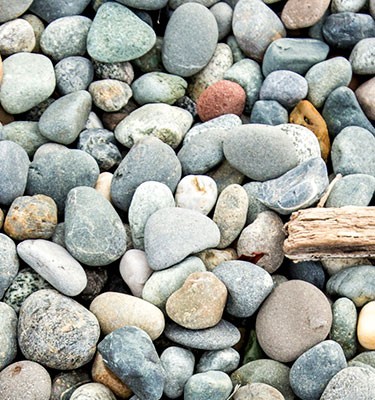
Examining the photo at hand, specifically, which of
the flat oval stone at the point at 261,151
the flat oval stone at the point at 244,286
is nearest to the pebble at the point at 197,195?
the flat oval stone at the point at 261,151

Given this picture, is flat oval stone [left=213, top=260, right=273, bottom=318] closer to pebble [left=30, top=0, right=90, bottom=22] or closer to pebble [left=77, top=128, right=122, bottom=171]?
pebble [left=77, top=128, right=122, bottom=171]

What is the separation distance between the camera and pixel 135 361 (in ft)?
5.71

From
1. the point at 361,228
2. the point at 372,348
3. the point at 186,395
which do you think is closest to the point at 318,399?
the point at 372,348

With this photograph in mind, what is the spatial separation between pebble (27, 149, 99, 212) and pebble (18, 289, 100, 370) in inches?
14.3

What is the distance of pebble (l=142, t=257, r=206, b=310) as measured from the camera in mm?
1916

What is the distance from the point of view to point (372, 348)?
1.89m

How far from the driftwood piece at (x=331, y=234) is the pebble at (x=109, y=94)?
702mm

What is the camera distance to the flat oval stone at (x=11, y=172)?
79.0 inches

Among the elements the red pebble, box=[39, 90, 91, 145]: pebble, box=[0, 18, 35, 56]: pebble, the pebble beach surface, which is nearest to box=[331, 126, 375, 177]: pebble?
the pebble beach surface

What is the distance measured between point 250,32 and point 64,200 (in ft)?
2.82

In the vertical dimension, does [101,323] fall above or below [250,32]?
below

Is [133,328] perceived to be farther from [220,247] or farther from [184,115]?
[184,115]

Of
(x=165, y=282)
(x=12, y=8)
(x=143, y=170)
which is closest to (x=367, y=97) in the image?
(x=143, y=170)

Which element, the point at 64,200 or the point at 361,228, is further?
the point at 64,200
